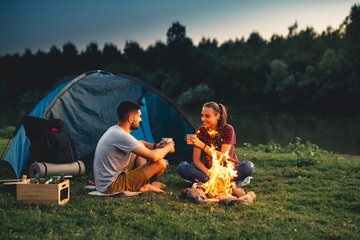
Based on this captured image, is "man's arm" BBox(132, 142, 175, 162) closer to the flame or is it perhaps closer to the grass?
the grass

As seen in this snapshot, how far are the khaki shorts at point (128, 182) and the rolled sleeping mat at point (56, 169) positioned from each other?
3.97 feet

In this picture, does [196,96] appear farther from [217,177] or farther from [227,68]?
[217,177]

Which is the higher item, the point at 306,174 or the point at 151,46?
the point at 151,46

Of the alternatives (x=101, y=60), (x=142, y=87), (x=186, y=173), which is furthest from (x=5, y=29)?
(x=101, y=60)

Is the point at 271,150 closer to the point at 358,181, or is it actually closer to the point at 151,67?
the point at 358,181

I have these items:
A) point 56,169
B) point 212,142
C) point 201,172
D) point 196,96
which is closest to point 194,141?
point 212,142

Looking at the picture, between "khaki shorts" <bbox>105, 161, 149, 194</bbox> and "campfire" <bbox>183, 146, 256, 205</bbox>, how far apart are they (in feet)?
2.09

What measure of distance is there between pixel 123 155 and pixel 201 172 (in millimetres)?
1174

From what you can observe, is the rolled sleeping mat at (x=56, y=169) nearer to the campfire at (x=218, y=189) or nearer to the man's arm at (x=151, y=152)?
the man's arm at (x=151, y=152)

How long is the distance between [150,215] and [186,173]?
1.32 m

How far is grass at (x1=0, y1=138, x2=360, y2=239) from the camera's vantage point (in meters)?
3.01

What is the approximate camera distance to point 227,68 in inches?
1953

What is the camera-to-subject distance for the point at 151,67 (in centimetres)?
6662

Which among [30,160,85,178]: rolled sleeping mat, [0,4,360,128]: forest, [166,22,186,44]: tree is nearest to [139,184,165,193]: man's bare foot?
[30,160,85,178]: rolled sleeping mat
